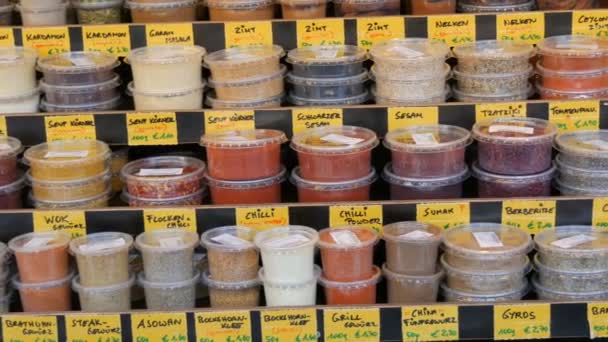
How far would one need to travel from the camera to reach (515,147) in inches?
107

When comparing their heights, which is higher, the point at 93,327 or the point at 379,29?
the point at 379,29

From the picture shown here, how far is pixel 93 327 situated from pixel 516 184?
1.21 m

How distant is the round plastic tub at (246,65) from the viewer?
288cm

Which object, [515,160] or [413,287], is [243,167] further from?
[515,160]

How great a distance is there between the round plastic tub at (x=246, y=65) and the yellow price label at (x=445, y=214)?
2.04 feet

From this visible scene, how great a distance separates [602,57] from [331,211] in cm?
92

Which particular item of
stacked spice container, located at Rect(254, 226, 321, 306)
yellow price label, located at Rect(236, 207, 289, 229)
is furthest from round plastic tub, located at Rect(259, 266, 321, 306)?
yellow price label, located at Rect(236, 207, 289, 229)

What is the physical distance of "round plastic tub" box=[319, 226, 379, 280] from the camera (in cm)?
256

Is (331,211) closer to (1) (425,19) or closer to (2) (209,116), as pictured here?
(2) (209,116)

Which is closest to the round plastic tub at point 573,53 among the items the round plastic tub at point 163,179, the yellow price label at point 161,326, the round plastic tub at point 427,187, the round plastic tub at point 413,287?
the round plastic tub at point 427,187

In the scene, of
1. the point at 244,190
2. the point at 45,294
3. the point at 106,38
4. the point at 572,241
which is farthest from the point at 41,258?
the point at 572,241

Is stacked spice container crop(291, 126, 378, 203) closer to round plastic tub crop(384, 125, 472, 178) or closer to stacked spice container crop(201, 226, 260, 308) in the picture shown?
round plastic tub crop(384, 125, 472, 178)

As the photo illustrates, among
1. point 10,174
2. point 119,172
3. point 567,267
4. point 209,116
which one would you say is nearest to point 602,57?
point 567,267

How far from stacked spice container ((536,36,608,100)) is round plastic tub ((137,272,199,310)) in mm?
1196
